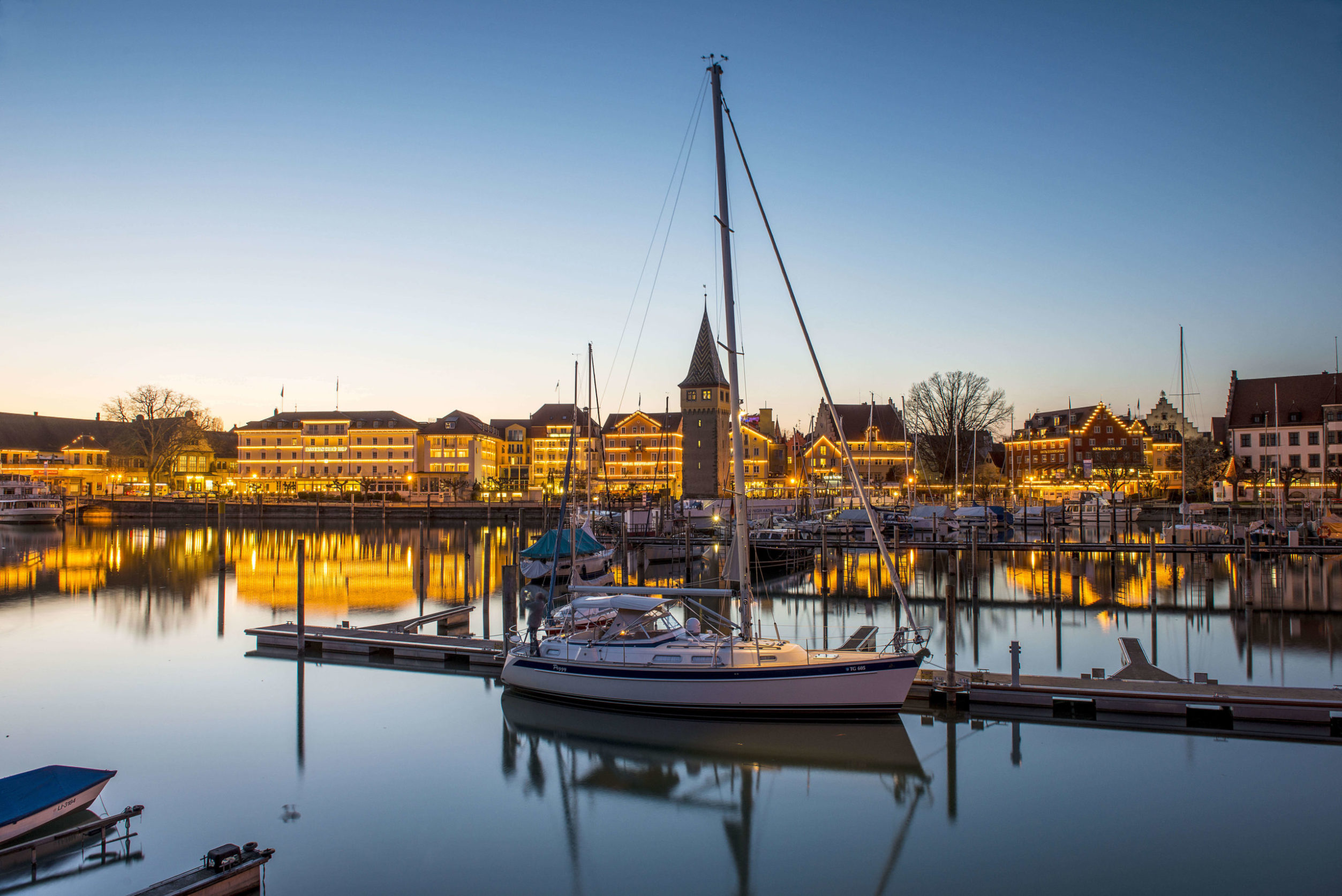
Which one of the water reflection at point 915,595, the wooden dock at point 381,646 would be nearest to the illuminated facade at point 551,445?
the water reflection at point 915,595

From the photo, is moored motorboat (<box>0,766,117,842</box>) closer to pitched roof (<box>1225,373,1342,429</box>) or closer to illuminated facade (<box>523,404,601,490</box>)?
pitched roof (<box>1225,373,1342,429</box>)

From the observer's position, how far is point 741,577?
15875 millimetres

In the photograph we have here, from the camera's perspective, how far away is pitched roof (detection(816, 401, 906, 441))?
10288cm

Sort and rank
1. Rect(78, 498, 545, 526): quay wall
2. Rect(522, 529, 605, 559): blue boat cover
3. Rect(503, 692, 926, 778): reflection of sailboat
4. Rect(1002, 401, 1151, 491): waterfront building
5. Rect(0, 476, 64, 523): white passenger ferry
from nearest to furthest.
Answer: Rect(503, 692, 926, 778): reflection of sailboat → Rect(522, 529, 605, 559): blue boat cover → Rect(0, 476, 64, 523): white passenger ferry → Rect(78, 498, 545, 526): quay wall → Rect(1002, 401, 1151, 491): waterfront building

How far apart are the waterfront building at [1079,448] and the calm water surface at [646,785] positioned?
2652 inches

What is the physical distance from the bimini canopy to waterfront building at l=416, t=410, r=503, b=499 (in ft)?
294

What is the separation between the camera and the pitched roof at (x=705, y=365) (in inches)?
3703

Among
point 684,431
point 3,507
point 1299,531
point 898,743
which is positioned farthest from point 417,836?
point 3,507

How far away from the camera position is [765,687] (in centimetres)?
1510

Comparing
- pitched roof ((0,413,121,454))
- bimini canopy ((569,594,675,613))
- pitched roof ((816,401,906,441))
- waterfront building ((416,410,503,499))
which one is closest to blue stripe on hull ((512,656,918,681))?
bimini canopy ((569,594,675,613))

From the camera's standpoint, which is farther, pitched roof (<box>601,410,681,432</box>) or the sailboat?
pitched roof (<box>601,410,681,432</box>)

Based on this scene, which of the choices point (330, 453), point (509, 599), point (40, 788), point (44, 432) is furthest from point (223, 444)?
point (40, 788)

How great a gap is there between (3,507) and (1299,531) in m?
107

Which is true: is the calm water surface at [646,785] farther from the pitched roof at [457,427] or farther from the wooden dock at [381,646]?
the pitched roof at [457,427]
